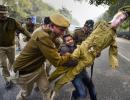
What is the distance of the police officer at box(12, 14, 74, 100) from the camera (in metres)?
4.64

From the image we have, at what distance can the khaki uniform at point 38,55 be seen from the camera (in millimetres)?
4672

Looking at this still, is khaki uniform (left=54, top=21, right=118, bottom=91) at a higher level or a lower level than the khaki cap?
lower

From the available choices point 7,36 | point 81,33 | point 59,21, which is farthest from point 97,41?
point 7,36

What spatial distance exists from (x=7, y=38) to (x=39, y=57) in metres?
2.58

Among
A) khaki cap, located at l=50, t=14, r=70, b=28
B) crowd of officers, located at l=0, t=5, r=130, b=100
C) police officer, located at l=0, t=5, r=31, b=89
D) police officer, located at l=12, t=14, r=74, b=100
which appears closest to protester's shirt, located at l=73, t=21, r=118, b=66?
crowd of officers, located at l=0, t=5, r=130, b=100

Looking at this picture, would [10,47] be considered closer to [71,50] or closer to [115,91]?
[71,50]

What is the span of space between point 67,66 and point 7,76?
244cm

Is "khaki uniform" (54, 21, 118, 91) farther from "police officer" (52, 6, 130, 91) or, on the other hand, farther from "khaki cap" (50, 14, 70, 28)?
"khaki cap" (50, 14, 70, 28)

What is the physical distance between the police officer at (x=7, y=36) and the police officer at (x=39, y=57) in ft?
5.95

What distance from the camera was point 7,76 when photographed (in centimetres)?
780

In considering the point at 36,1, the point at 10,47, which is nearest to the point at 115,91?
the point at 10,47

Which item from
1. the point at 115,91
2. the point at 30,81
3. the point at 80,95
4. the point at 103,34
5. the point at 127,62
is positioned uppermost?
the point at 103,34

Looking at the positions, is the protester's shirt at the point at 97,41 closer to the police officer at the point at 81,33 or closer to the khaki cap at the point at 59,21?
the khaki cap at the point at 59,21

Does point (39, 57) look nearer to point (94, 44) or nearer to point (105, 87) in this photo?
point (94, 44)
